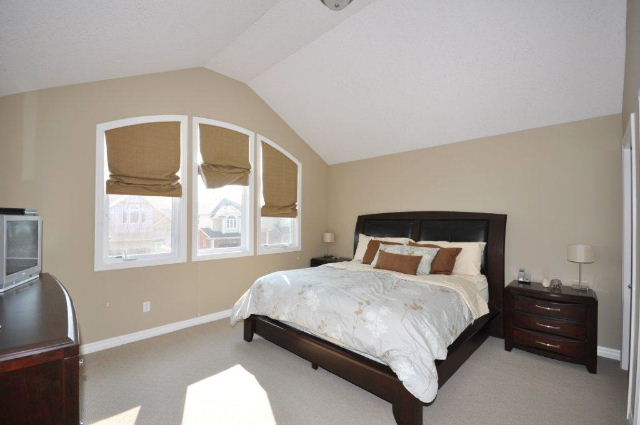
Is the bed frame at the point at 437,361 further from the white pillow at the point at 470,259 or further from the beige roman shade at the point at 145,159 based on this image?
the beige roman shade at the point at 145,159

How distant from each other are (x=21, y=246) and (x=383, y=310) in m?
2.53

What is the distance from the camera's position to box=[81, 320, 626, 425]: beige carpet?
202cm

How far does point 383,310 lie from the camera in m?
2.13

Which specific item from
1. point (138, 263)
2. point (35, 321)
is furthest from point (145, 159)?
point (35, 321)

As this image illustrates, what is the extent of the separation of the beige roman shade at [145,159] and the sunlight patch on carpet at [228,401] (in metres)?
2.03

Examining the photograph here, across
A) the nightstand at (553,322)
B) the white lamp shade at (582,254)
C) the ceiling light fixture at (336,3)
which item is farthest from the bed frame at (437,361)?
the ceiling light fixture at (336,3)

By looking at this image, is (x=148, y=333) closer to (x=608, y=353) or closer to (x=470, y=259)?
(x=470, y=259)

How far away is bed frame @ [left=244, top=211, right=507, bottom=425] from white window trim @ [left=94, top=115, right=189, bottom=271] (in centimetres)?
125

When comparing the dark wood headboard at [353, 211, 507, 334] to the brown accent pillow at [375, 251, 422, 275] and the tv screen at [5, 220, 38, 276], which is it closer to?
the brown accent pillow at [375, 251, 422, 275]

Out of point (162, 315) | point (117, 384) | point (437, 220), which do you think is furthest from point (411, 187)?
point (117, 384)

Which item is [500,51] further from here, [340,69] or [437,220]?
[437,220]

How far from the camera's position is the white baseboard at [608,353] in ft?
9.31

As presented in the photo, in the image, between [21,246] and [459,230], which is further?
[459,230]

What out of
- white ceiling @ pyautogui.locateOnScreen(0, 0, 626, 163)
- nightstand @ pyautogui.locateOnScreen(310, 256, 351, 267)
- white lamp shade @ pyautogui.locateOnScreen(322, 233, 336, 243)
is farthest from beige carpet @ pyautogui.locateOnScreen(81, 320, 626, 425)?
white ceiling @ pyautogui.locateOnScreen(0, 0, 626, 163)
